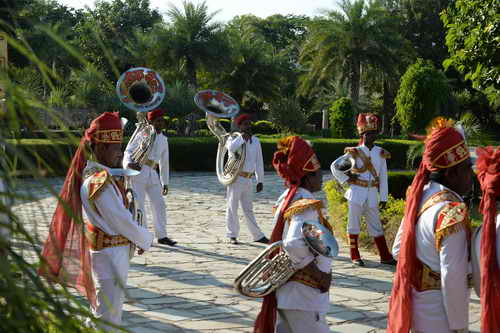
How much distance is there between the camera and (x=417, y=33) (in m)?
47.8

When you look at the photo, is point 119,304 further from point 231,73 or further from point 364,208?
point 231,73

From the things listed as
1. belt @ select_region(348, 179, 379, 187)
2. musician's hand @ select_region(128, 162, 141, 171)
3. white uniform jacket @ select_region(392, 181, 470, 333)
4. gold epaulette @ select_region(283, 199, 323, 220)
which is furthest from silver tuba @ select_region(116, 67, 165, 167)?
white uniform jacket @ select_region(392, 181, 470, 333)

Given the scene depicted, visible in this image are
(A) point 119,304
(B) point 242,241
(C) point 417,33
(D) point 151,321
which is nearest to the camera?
(A) point 119,304

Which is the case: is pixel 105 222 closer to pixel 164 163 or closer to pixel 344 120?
pixel 164 163

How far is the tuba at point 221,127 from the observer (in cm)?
1012

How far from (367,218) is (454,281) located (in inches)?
209

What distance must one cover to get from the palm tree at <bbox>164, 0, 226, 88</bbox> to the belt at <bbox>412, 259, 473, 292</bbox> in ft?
105

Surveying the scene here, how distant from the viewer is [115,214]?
165 inches

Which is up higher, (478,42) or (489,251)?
(478,42)

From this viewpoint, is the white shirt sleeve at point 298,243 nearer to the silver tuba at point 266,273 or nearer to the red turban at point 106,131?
the silver tuba at point 266,273

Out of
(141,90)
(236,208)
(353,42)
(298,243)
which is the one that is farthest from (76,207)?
(353,42)

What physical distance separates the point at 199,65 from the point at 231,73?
7.59m

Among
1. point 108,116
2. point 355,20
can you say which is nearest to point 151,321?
point 108,116

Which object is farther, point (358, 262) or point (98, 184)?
point (358, 262)
